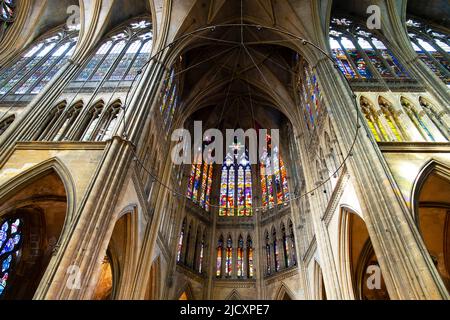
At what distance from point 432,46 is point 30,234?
2247 cm

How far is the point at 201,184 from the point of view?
2330 centimetres

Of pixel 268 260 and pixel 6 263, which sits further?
pixel 268 260

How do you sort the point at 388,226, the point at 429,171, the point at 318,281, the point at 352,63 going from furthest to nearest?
1. the point at 352,63
2. the point at 318,281
3. the point at 429,171
4. the point at 388,226

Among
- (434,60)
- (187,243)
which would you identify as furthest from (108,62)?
(434,60)

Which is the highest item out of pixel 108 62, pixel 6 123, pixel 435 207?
pixel 108 62

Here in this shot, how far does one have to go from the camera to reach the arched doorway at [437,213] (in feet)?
35.4

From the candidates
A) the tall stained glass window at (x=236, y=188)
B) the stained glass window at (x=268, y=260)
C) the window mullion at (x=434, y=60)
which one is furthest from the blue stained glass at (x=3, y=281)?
the window mullion at (x=434, y=60)

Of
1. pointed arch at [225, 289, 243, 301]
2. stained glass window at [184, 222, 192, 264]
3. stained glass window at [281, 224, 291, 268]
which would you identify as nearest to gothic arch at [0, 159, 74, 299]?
stained glass window at [184, 222, 192, 264]

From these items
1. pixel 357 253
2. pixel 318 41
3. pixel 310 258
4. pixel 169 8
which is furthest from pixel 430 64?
pixel 169 8

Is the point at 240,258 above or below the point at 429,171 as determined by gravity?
above

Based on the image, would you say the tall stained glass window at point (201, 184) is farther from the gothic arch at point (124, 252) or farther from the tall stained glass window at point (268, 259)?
the gothic arch at point (124, 252)

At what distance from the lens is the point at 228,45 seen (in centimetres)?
2155

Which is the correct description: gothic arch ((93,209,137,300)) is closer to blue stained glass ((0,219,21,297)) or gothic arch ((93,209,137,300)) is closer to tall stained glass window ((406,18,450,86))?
blue stained glass ((0,219,21,297))

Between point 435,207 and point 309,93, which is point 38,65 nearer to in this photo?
point 309,93
